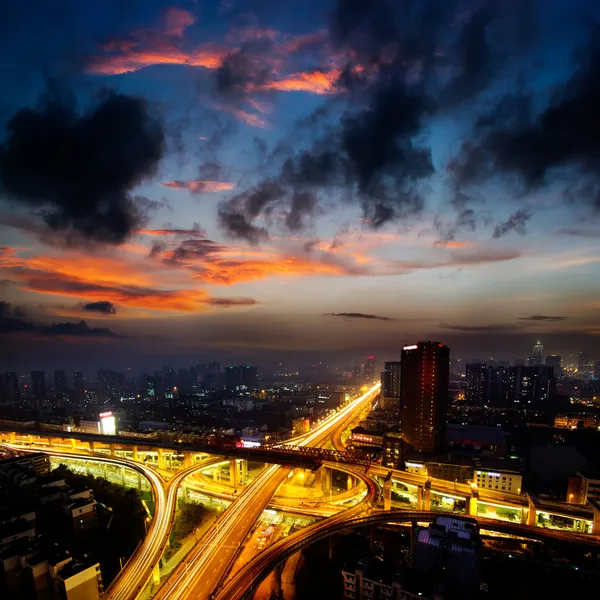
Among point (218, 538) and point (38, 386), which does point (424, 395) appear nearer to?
point (218, 538)

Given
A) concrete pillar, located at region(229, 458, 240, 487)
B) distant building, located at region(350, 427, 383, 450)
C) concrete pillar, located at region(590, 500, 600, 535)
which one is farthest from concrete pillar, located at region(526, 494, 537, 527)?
concrete pillar, located at region(229, 458, 240, 487)

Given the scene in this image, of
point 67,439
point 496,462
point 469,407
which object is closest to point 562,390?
point 469,407

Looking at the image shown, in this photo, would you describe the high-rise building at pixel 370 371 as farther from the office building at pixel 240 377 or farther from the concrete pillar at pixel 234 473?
the concrete pillar at pixel 234 473

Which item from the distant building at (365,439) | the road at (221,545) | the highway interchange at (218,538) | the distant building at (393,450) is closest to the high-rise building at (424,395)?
the distant building at (365,439)

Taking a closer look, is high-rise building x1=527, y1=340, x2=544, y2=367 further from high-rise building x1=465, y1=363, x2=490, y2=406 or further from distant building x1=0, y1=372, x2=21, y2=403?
distant building x1=0, y1=372, x2=21, y2=403

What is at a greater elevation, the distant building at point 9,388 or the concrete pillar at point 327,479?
the concrete pillar at point 327,479

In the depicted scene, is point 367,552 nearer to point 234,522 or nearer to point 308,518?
point 308,518
